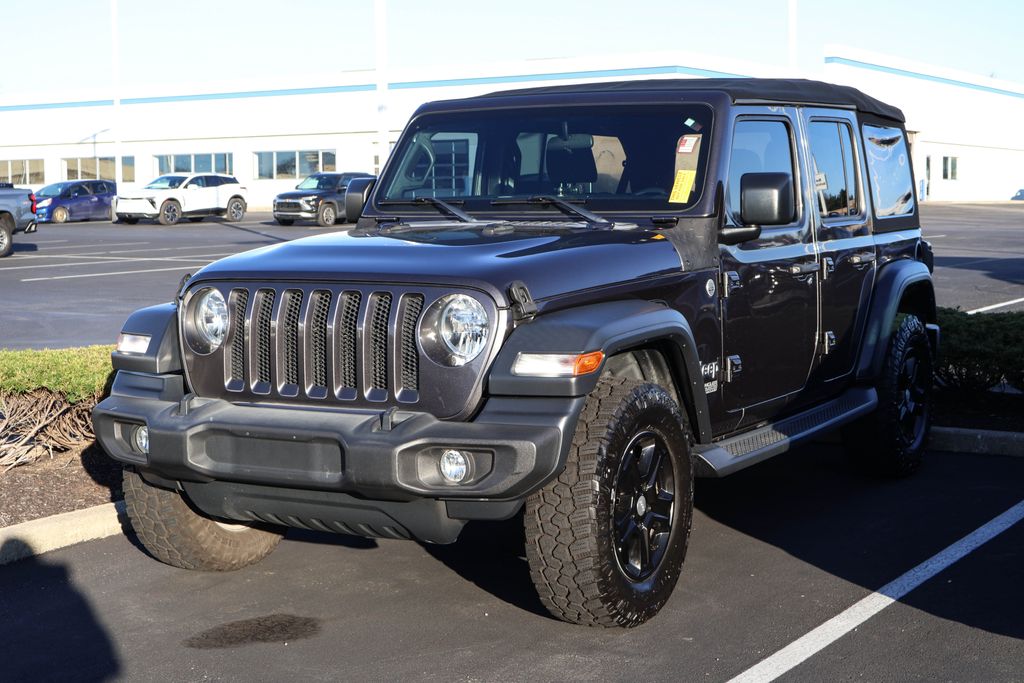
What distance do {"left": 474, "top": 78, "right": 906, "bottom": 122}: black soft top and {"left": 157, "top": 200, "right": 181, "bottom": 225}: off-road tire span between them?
36283mm

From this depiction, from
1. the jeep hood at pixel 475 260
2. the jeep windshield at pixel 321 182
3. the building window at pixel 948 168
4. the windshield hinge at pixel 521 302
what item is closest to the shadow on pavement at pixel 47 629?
the jeep hood at pixel 475 260

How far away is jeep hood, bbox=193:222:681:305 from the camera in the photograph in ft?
15.3

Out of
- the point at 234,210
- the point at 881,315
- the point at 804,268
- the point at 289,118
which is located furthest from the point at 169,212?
the point at 804,268

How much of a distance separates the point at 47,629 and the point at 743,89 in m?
3.87

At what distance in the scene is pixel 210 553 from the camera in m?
5.53

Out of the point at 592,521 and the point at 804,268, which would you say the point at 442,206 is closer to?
the point at 804,268

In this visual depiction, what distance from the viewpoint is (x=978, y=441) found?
8000 millimetres

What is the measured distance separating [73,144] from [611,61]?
2762 centimetres

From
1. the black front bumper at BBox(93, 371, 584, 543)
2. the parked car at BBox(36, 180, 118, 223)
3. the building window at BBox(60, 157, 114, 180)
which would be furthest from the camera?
the building window at BBox(60, 157, 114, 180)

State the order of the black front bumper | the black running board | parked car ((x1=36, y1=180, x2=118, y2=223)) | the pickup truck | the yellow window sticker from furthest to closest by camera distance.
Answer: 1. parked car ((x1=36, y1=180, x2=118, y2=223))
2. the pickup truck
3. the yellow window sticker
4. the black running board
5. the black front bumper

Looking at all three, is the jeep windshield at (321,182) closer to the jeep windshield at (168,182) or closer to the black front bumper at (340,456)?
the jeep windshield at (168,182)

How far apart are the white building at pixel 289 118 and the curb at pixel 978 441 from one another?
44.8 metres

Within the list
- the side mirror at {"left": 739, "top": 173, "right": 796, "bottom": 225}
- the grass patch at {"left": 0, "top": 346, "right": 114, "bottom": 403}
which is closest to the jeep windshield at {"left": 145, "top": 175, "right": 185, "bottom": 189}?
the grass patch at {"left": 0, "top": 346, "right": 114, "bottom": 403}

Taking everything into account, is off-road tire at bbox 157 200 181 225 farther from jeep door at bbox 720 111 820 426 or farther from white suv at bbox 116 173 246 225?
jeep door at bbox 720 111 820 426
